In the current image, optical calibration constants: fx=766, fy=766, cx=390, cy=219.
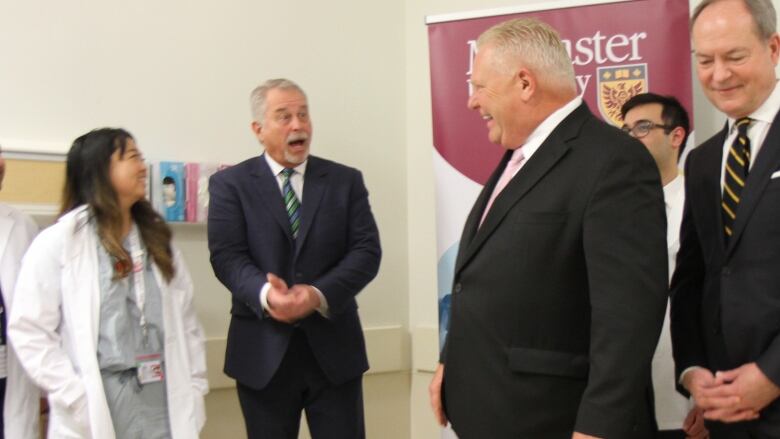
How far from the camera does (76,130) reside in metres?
3.07

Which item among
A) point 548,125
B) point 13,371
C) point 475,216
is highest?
point 548,125

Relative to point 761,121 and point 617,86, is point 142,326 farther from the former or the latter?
point 617,86

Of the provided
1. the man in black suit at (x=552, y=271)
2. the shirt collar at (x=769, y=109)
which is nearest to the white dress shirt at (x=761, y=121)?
the shirt collar at (x=769, y=109)

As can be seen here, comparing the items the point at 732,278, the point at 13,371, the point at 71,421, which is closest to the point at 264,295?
the point at 71,421

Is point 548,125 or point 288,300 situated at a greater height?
point 548,125

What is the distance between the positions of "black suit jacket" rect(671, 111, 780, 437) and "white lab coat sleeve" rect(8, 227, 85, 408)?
5.59 ft

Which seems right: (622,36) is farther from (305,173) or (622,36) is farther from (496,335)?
(496,335)

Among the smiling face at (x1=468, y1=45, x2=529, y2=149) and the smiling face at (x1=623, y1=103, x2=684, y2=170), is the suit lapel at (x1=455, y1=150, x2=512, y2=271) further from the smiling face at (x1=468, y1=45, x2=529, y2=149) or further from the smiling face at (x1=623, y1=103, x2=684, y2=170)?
the smiling face at (x1=623, y1=103, x2=684, y2=170)

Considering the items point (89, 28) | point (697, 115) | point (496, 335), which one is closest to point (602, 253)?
point (496, 335)


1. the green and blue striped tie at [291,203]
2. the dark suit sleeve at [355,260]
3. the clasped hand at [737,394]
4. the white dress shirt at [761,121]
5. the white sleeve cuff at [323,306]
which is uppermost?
the white dress shirt at [761,121]

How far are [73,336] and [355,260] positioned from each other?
38.1 inches

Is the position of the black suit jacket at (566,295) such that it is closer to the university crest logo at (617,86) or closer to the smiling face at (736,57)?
the smiling face at (736,57)

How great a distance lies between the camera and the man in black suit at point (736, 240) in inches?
65.2

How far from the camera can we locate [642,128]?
286cm
